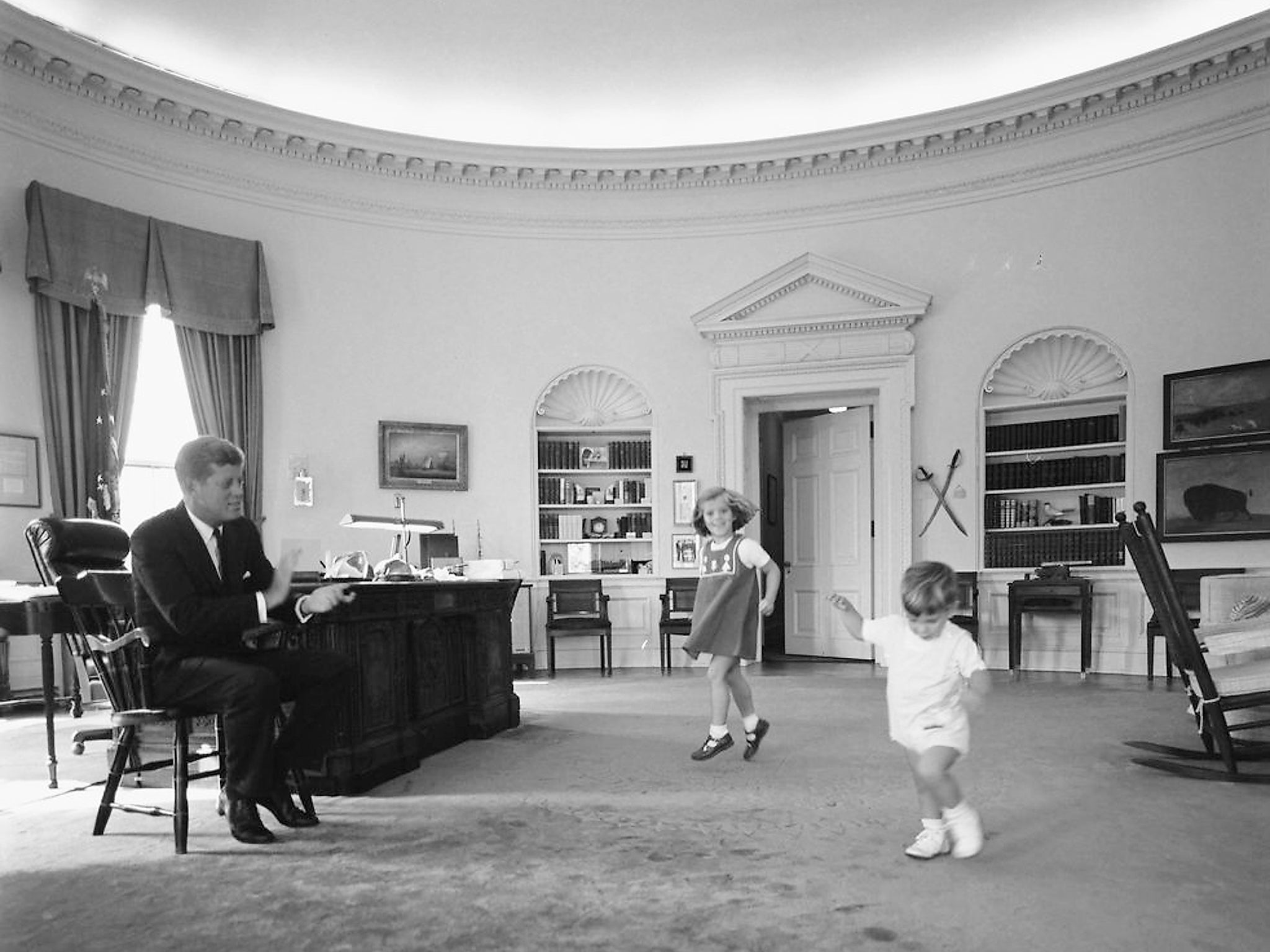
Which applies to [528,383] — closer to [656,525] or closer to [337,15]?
[656,525]

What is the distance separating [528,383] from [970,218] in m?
4.71

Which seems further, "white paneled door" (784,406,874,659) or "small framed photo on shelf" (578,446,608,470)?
"small framed photo on shelf" (578,446,608,470)

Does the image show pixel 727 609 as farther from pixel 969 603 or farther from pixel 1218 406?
pixel 1218 406

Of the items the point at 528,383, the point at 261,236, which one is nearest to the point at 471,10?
the point at 261,236

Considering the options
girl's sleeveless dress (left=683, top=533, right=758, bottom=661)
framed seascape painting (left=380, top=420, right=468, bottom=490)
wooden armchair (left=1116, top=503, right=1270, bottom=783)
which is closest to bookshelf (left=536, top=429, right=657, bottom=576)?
framed seascape painting (left=380, top=420, right=468, bottom=490)

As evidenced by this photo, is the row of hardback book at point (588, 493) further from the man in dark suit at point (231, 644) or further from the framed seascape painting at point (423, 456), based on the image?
the man in dark suit at point (231, 644)

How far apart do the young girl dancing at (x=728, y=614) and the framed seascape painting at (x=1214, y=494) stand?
5.09 metres

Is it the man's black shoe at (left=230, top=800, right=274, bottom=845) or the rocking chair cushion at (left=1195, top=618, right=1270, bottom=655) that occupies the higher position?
the rocking chair cushion at (left=1195, top=618, right=1270, bottom=655)

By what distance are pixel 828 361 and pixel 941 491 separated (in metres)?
1.70

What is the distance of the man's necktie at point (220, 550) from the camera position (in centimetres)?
367

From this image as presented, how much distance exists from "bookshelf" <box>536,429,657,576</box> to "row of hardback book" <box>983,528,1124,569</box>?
3.38 meters

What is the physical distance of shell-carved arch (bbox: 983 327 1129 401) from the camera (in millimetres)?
8531

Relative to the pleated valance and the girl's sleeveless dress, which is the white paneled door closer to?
the girl's sleeveless dress

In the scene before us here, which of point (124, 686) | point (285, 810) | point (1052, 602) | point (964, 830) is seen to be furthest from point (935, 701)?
point (1052, 602)
